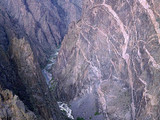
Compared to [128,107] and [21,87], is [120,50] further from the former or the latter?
[21,87]

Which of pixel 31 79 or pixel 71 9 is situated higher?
pixel 71 9

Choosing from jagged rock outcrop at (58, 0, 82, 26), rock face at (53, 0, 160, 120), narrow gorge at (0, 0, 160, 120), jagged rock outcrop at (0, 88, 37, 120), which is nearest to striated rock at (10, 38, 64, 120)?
narrow gorge at (0, 0, 160, 120)

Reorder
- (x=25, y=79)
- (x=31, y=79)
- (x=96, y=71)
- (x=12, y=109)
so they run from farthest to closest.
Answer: (x=96, y=71)
(x=31, y=79)
(x=25, y=79)
(x=12, y=109)

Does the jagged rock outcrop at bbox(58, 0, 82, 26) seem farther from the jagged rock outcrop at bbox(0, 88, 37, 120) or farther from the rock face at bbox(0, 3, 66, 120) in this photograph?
the jagged rock outcrop at bbox(0, 88, 37, 120)

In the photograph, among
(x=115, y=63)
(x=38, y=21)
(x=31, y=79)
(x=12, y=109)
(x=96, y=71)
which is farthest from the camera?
(x=38, y=21)

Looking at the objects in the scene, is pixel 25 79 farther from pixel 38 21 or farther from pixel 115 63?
pixel 38 21

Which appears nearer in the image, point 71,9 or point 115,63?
point 115,63

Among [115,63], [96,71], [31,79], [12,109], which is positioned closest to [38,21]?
[96,71]
